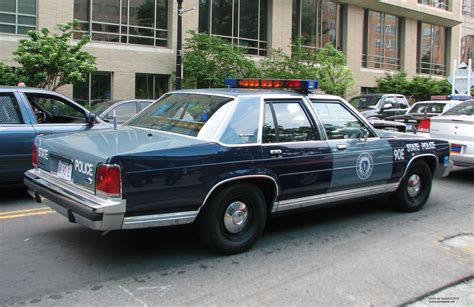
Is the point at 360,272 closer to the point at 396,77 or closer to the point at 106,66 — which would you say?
the point at 106,66

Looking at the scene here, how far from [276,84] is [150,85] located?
16.5 metres

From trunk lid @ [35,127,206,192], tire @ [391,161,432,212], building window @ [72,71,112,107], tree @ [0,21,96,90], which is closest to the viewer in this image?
trunk lid @ [35,127,206,192]

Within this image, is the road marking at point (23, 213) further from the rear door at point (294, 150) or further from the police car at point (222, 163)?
the rear door at point (294, 150)

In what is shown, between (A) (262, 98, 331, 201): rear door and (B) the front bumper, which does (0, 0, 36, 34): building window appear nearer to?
(B) the front bumper

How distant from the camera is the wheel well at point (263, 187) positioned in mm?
4770

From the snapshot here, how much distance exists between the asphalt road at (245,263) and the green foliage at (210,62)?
1406 cm

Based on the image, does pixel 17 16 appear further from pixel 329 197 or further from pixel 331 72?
pixel 329 197

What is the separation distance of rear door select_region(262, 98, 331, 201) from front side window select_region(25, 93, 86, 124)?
3.89 meters

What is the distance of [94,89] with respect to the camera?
20000 millimetres

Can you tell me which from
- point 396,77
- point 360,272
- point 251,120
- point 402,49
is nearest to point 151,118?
point 251,120

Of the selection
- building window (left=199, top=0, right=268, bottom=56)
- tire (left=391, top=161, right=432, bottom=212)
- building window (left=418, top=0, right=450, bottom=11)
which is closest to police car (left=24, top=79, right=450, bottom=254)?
tire (left=391, top=161, right=432, bottom=212)

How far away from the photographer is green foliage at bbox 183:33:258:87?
2012 cm

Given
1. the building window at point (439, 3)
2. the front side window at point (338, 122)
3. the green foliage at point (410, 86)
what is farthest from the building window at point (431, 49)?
the front side window at point (338, 122)

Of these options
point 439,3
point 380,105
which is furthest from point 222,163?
point 439,3
